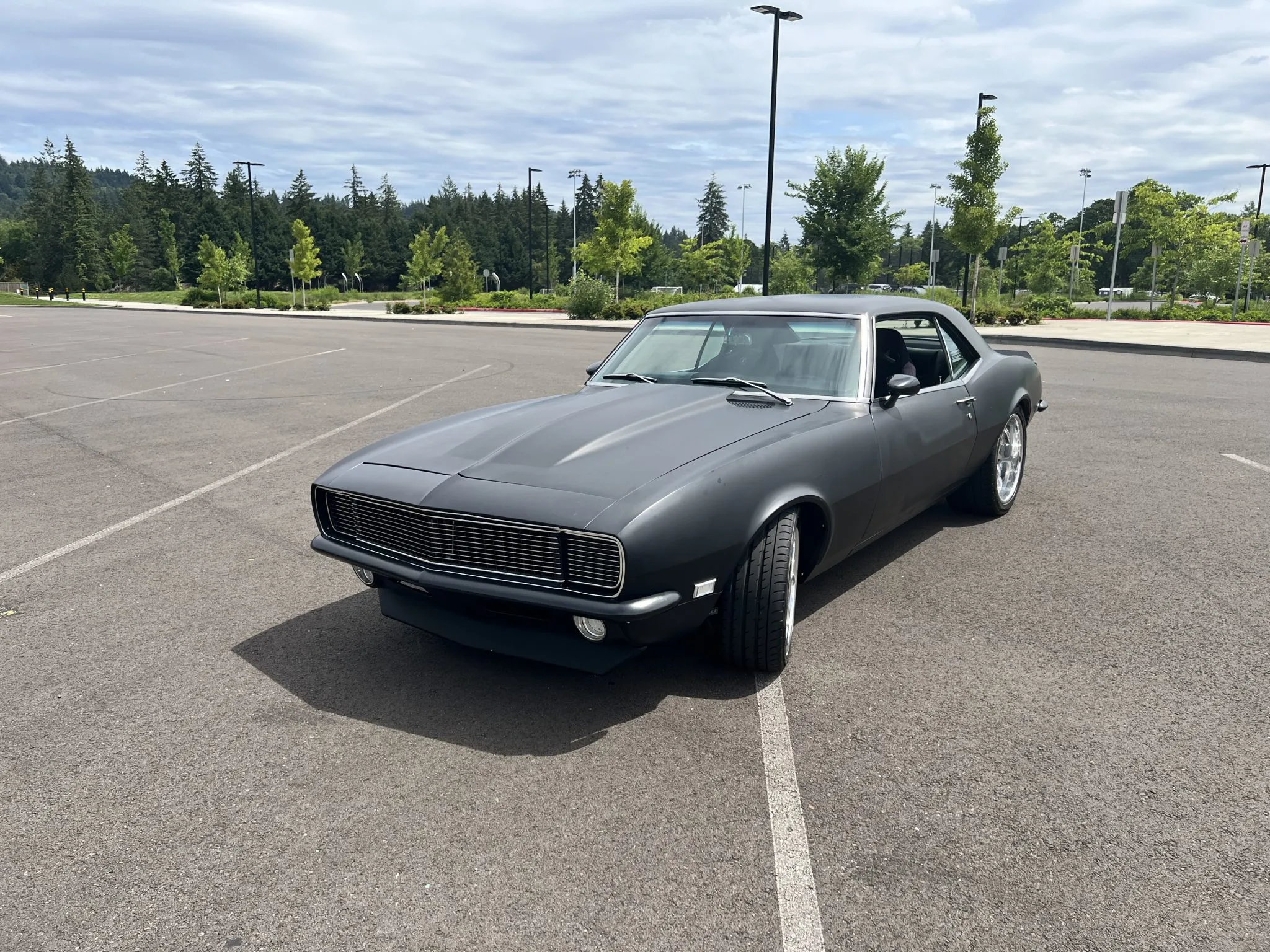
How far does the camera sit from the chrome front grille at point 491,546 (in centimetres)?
303

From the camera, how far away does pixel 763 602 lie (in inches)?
134

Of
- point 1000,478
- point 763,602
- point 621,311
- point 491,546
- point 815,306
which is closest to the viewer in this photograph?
point 491,546

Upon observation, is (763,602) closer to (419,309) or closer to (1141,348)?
(1141,348)

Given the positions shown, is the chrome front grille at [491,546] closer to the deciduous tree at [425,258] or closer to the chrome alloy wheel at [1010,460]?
the chrome alloy wheel at [1010,460]

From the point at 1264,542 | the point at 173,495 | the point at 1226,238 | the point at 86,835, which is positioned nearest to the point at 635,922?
the point at 86,835

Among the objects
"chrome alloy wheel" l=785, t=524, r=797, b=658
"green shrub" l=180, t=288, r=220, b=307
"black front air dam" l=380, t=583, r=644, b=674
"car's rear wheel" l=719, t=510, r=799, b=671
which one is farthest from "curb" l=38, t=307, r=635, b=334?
"black front air dam" l=380, t=583, r=644, b=674

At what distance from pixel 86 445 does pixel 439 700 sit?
7.07m

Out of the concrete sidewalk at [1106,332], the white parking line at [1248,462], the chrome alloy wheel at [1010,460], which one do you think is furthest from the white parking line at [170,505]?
the concrete sidewalk at [1106,332]

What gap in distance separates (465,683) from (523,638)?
1.66 feet

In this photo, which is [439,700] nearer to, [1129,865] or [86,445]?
[1129,865]

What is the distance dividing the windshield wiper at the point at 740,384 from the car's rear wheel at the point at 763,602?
30.8 inches

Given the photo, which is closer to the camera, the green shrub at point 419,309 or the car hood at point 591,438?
the car hood at point 591,438

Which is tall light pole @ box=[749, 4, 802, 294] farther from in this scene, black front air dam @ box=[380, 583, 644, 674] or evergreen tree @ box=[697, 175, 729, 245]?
evergreen tree @ box=[697, 175, 729, 245]

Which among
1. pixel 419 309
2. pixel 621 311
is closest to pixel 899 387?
pixel 621 311
